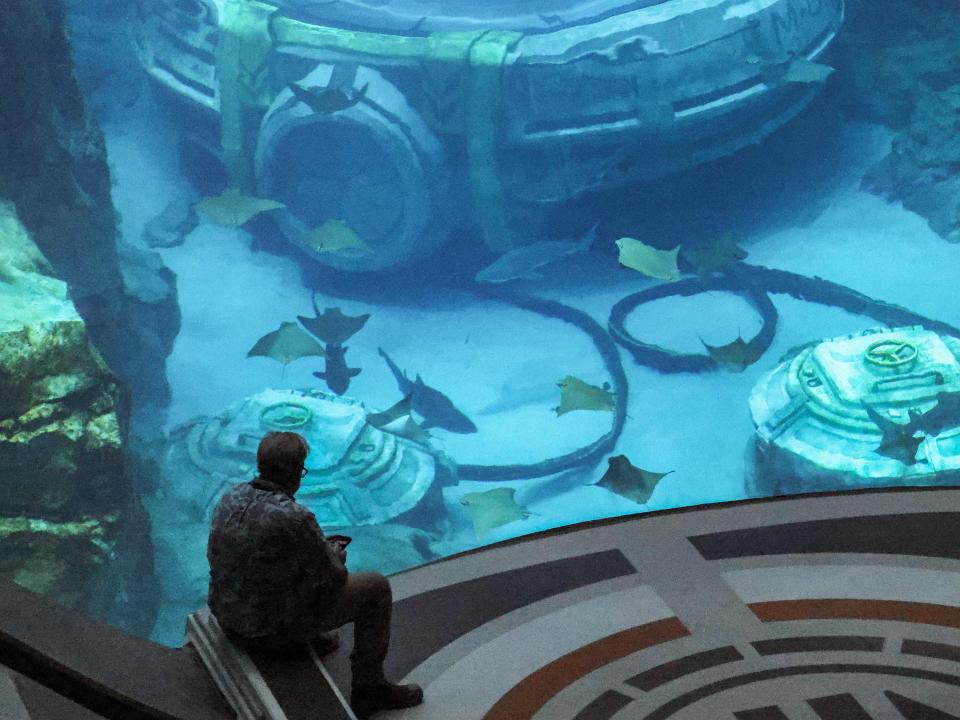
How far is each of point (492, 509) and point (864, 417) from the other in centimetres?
552

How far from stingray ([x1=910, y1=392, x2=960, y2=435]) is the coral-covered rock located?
425 inches

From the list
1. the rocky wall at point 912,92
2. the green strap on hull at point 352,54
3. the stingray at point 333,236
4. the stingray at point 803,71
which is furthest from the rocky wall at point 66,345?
the rocky wall at point 912,92

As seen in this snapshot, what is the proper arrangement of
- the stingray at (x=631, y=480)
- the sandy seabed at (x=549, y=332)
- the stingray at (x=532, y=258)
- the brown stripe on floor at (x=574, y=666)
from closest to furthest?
the brown stripe on floor at (x=574, y=666), the stingray at (x=631, y=480), the sandy seabed at (x=549, y=332), the stingray at (x=532, y=258)

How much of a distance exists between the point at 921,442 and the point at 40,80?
12.7 m

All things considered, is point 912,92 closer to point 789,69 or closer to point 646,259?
point 789,69

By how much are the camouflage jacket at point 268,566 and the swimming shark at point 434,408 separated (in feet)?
43.5

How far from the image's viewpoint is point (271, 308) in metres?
17.4

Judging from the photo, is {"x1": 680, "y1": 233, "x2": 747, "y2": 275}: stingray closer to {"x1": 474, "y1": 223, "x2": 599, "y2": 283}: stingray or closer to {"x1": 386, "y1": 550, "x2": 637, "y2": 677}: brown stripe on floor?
{"x1": 474, "y1": 223, "x2": 599, "y2": 283}: stingray

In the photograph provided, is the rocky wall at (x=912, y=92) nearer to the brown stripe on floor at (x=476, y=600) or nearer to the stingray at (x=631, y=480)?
the stingray at (x=631, y=480)

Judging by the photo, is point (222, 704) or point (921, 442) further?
point (921, 442)

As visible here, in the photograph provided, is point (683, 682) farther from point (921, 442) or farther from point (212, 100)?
point (212, 100)

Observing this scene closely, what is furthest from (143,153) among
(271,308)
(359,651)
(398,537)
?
(359,651)

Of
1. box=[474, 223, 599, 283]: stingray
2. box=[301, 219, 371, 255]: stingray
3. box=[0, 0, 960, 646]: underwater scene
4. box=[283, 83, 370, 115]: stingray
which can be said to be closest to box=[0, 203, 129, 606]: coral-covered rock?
box=[0, 0, 960, 646]: underwater scene

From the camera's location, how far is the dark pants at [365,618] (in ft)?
10.5
